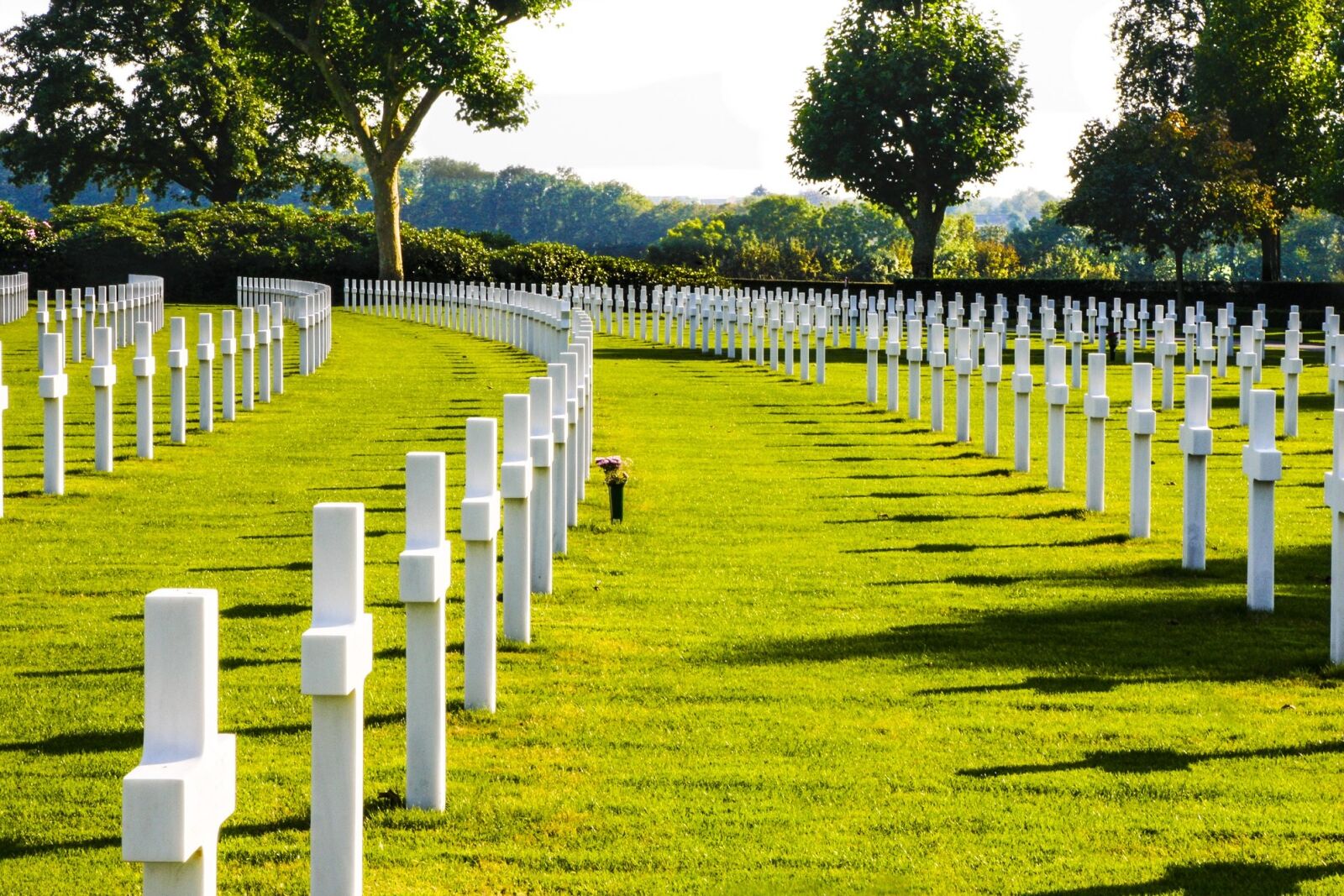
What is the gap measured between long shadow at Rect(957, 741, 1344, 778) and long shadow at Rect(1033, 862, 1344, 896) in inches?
41.4

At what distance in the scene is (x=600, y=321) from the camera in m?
46.4

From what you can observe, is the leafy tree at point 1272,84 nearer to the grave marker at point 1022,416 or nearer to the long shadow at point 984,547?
the grave marker at point 1022,416

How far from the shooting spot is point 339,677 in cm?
452

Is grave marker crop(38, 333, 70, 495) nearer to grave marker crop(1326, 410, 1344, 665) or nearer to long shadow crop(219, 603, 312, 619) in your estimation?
long shadow crop(219, 603, 312, 619)

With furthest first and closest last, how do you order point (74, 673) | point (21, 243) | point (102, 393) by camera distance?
point (21, 243), point (102, 393), point (74, 673)

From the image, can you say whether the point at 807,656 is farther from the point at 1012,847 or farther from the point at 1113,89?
the point at 1113,89

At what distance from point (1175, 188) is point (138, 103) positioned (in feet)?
124

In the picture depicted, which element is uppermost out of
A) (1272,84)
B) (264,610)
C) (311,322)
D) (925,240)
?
(1272,84)

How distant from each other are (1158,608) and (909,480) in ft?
19.9

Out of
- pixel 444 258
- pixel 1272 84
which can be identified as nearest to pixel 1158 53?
pixel 1272 84

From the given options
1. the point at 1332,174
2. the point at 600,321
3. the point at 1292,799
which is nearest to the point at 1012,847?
the point at 1292,799

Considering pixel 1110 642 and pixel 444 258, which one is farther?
pixel 444 258

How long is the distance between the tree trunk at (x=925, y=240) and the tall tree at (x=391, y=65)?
16.8 metres

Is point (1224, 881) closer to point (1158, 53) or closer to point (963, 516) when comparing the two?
point (963, 516)
